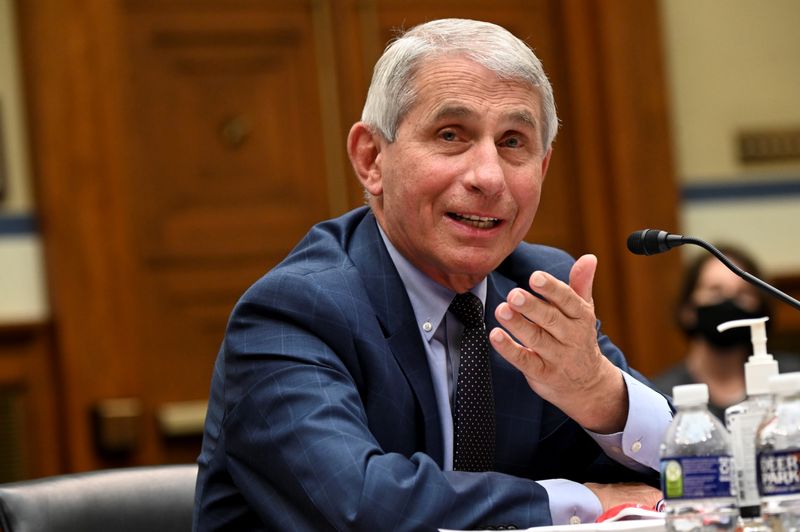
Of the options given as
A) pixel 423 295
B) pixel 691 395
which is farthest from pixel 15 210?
pixel 691 395

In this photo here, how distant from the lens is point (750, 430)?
1.50 m

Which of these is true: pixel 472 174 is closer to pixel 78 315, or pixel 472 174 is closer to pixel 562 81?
pixel 78 315

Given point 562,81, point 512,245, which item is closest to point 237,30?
point 562,81

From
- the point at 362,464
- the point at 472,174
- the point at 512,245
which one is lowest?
the point at 362,464

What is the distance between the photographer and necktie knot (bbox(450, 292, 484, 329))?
2125mm

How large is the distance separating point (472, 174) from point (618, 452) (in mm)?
482

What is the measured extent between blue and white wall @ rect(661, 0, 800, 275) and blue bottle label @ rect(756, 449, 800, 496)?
3.74 m

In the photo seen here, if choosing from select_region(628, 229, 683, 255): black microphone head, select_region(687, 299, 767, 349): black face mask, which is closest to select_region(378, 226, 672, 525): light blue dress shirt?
select_region(628, 229, 683, 255): black microphone head

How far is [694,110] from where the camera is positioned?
5.18m

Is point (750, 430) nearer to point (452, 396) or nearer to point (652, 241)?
point (652, 241)

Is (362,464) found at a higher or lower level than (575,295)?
lower

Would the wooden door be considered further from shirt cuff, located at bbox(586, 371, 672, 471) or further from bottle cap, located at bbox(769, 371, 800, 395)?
bottle cap, located at bbox(769, 371, 800, 395)

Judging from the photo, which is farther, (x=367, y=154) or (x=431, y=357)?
(x=367, y=154)

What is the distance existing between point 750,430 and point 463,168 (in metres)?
0.71
